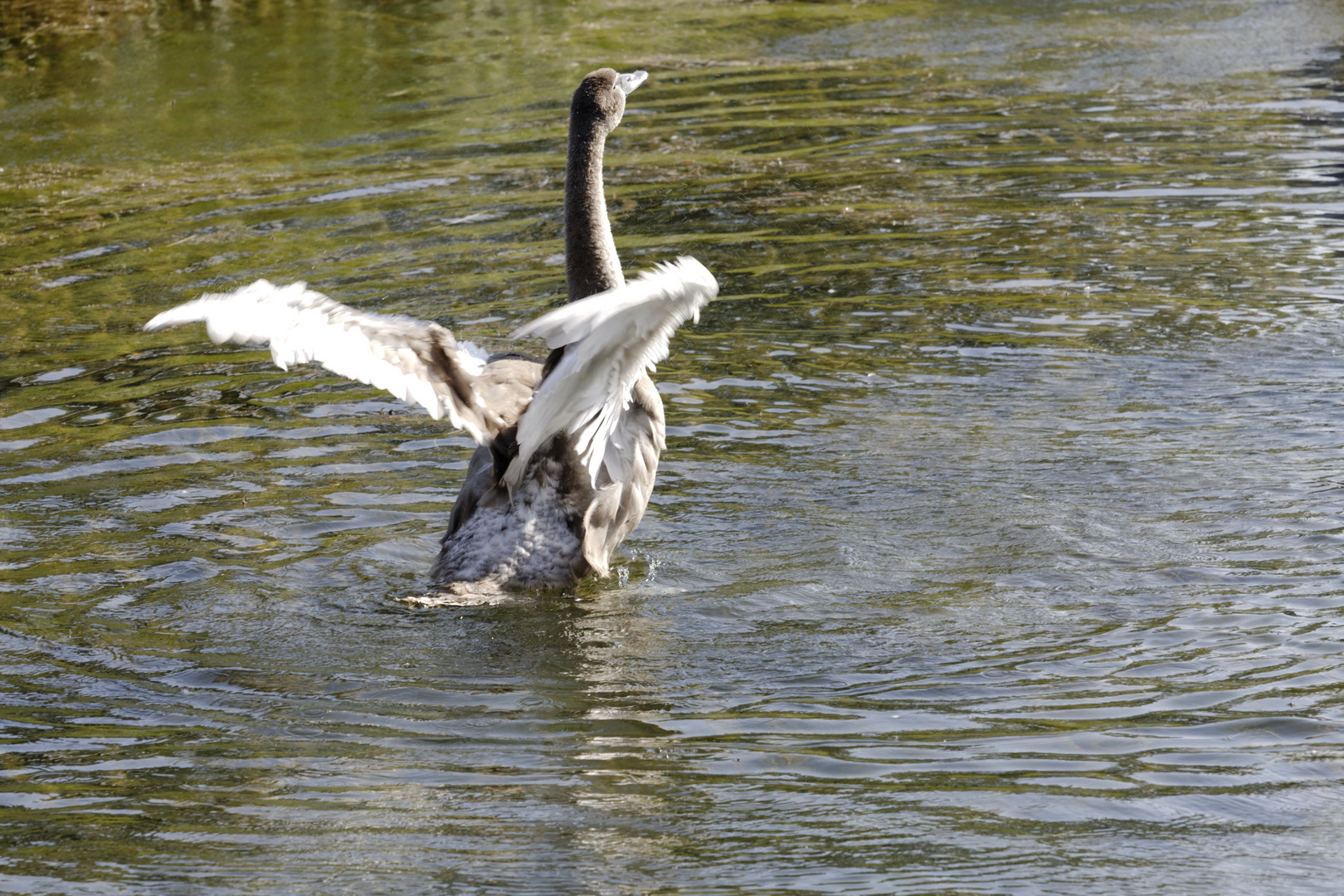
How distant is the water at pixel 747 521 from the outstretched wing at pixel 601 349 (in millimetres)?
700

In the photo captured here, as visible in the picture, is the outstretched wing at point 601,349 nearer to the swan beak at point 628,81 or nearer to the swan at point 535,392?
the swan at point 535,392

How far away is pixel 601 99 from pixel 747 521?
2.08 meters

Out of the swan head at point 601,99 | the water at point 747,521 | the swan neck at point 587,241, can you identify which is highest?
the swan head at point 601,99

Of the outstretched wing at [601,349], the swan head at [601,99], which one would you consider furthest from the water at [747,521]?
the swan head at [601,99]

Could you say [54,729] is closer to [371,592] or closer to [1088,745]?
[371,592]

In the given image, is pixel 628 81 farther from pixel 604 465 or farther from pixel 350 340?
pixel 350 340

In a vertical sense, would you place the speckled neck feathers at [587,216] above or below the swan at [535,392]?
above

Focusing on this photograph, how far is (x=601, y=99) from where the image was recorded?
7.12 m

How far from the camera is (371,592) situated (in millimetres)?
6328

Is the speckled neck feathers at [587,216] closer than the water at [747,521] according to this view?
No

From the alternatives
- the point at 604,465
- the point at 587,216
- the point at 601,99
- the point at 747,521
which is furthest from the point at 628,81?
the point at 747,521

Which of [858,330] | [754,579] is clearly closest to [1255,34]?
[858,330]

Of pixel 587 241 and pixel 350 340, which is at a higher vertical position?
pixel 587 241

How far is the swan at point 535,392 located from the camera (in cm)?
571
